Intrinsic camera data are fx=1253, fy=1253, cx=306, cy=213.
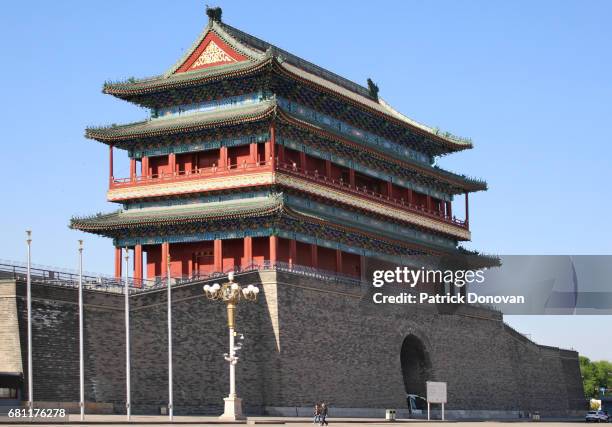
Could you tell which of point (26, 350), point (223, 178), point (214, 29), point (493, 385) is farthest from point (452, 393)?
point (26, 350)

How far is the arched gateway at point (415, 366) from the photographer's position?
75000 mm

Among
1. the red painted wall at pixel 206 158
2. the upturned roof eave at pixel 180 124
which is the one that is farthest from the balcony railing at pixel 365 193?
the red painted wall at pixel 206 158

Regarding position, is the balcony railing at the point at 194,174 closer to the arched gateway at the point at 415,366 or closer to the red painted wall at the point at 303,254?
the red painted wall at the point at 303,254

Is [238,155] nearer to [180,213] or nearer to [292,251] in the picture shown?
[180,213]

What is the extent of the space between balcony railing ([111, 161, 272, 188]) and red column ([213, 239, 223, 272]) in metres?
3.63

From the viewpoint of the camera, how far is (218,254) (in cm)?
6588

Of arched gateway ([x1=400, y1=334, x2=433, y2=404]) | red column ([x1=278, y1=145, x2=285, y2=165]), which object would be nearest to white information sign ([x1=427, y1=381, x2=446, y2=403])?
arched gateway ([x1=400, y1=334, x2=433, y2=404])

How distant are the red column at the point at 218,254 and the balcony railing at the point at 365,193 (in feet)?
16.9

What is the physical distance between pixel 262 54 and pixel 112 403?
74.6 ft

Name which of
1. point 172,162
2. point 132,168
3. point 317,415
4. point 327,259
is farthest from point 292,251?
point 317,415

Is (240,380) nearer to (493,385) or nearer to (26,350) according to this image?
(26,350)

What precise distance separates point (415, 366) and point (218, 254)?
Answer: 53.7 ft

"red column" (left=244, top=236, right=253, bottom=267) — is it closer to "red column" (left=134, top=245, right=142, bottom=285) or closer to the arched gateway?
"red column" (left=134, top=245, right=142, bottom=285)

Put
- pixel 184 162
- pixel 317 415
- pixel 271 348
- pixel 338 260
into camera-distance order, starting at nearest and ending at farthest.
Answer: pixel 317 415, pixel 271 348, pixel 184 162, pixel 338 260
